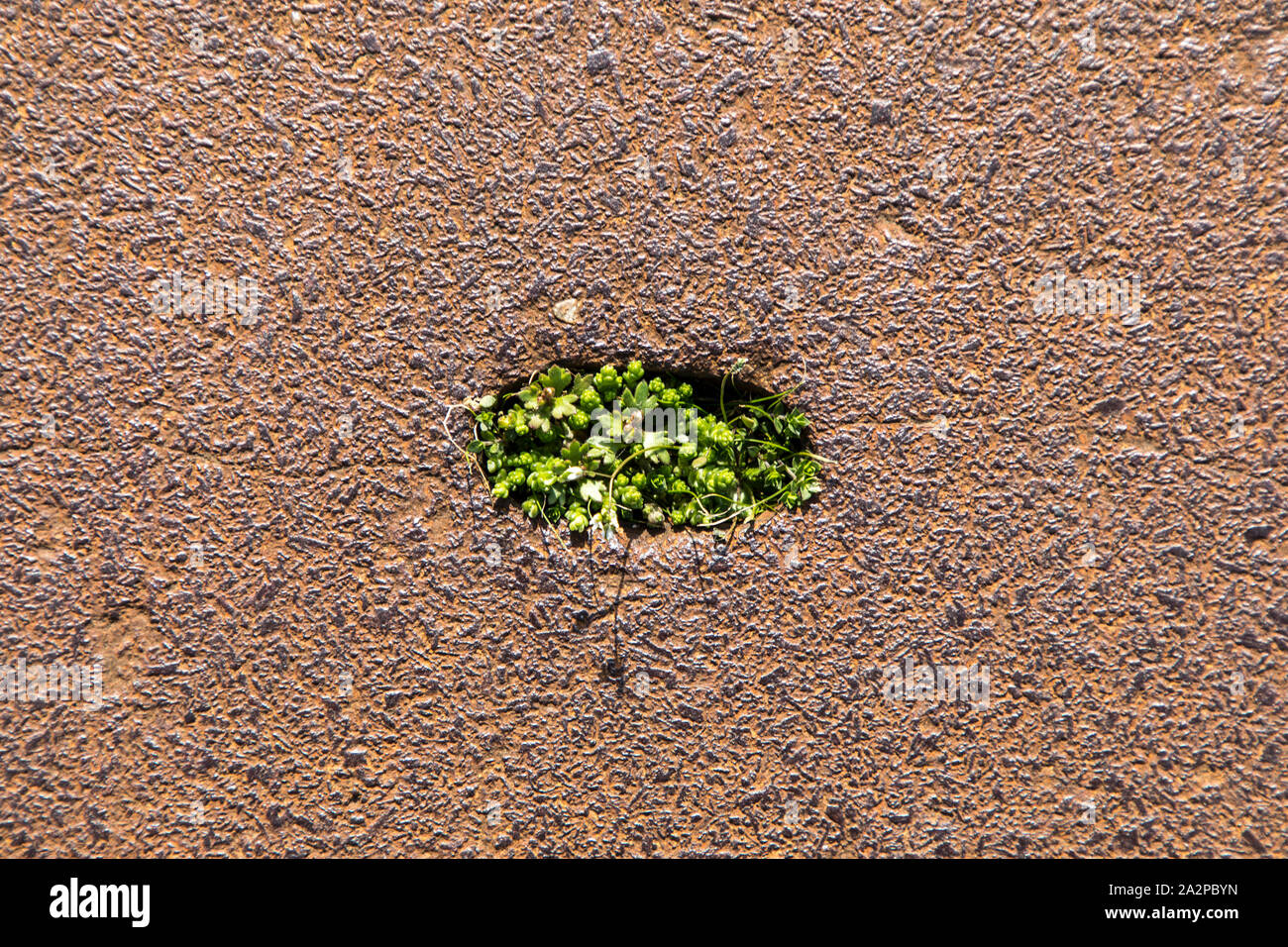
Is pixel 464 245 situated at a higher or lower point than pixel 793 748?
higher

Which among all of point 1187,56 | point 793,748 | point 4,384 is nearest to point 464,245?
point 4,384

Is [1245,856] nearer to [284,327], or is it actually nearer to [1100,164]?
[1100,164]

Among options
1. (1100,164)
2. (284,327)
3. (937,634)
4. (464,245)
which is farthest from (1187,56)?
(284,327)

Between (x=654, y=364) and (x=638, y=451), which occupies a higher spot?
(x=654, y=364)

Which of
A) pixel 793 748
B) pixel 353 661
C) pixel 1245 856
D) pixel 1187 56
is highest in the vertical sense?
pixel 1187 56
